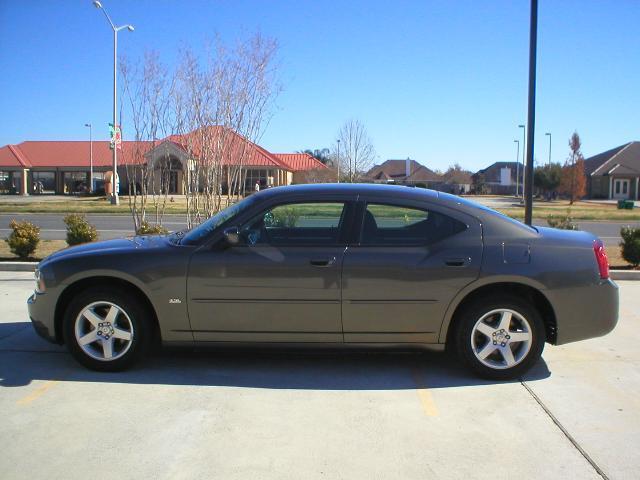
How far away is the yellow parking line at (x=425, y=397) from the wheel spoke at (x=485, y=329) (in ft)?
2.01

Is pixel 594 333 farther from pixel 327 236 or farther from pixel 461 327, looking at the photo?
pixel 327 236

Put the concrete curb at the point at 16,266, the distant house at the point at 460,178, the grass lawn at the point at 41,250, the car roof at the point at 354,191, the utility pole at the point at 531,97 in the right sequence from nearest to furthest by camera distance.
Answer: the car roof at the point at 354,191
the utility pole at the point at 531,97
the concrete curb at the point at 16,266
the grass lawn at the point at 41,250
the distant house at the point at 460,178

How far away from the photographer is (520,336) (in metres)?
4.70

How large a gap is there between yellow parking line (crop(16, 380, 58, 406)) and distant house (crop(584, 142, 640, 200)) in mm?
69705

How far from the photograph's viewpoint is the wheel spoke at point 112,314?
474 cm

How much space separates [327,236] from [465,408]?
171cm

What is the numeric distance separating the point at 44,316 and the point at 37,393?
26.7 inches

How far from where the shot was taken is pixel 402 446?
3.65 metres

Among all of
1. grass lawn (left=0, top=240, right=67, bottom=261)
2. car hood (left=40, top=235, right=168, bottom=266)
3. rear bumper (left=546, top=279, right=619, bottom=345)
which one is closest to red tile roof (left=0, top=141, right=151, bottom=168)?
grass lawn (left=0, top=240, right=67, bottom=261)

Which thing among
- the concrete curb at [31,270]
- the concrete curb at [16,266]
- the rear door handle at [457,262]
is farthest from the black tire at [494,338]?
the concrete curb at [16,266]

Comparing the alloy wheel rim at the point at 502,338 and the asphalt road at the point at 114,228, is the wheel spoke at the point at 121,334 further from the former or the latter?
the asphalt road at the point at 114,228

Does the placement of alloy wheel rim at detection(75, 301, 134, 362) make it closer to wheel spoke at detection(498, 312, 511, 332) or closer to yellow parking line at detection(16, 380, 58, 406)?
yellow parking line at detection(16, 380, 58, 406)

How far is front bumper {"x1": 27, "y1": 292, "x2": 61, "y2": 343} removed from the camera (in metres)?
4.83

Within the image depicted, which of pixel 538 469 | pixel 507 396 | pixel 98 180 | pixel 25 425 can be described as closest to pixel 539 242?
pixel 507 396
